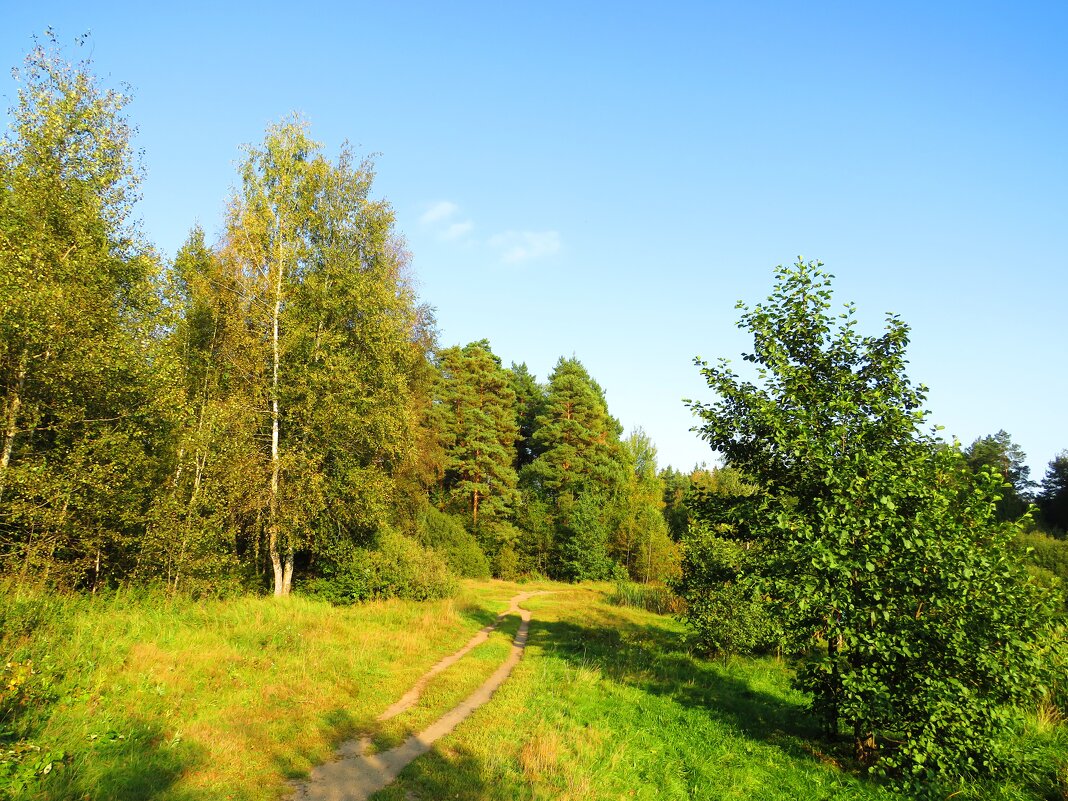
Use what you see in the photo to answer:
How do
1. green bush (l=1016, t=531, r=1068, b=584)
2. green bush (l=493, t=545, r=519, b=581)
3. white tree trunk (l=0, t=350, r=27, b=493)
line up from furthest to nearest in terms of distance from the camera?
1. green bush (l=493, t=545, r=519, b=581)
2. green bush (l=1016, t=531, r=1068, b=584)
3. white tree trunk (l=0, t=350, r=27, b=493)

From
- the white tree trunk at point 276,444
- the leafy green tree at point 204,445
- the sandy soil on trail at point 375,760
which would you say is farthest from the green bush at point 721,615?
the leafy green tree at point 204,445

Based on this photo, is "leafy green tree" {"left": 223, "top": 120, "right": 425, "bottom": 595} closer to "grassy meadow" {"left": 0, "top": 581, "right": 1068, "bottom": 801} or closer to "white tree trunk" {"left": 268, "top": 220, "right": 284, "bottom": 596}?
"white tree trunk" {"left": 268, "top": 220, "right": 284, "bottom": 596}

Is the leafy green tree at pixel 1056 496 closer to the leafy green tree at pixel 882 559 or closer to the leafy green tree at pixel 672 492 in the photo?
the leafy green tree at pixel 672 492

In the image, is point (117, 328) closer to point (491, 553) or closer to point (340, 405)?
point (340, 405)

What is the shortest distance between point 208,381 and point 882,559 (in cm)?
2257

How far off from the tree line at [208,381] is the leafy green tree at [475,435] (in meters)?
11.1

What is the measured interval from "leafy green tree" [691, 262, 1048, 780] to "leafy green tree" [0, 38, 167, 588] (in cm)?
1516

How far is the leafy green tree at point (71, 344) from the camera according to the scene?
40.4 feet

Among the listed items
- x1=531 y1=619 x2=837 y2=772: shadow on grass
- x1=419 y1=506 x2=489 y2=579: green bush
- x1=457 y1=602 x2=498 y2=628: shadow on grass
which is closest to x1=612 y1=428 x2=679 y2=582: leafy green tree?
x1=419 y1=506 x2=489 y2=579: green bush

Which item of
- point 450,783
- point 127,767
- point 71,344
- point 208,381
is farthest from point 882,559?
point 208,381

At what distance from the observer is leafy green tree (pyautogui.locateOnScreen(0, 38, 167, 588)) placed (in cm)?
1233

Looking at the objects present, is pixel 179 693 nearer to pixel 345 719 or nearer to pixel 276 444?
pixel 345 719

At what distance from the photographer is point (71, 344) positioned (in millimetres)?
13047

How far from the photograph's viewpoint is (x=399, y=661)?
15.8 metres
